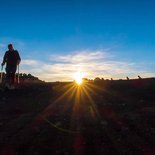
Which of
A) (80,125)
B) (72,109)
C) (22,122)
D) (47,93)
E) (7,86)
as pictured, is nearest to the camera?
(80,125)

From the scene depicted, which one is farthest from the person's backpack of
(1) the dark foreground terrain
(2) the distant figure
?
(1) the dark foreground terrain

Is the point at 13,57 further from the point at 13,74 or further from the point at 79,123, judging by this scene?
the point at 79,123

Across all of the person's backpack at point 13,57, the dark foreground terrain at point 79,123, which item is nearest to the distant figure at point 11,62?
the person's backpack at point 13,57

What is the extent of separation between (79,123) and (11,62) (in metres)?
11.6

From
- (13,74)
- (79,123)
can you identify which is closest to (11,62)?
(13,74)

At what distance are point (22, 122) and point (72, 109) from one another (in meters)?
2.73

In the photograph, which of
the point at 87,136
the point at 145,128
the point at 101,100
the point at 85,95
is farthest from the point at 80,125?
the point at 85,95

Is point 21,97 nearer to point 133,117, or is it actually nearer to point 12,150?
point 133,117

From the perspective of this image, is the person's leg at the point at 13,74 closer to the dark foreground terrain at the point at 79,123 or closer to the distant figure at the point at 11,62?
the distant figure at the point at 11,62

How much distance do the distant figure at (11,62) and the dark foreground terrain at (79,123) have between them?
10.1ft

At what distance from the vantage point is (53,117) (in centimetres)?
1502

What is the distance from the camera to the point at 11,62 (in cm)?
2448

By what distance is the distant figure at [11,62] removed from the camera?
2447 cm

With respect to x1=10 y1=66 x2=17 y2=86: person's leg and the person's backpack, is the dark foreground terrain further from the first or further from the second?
the person's backpack
